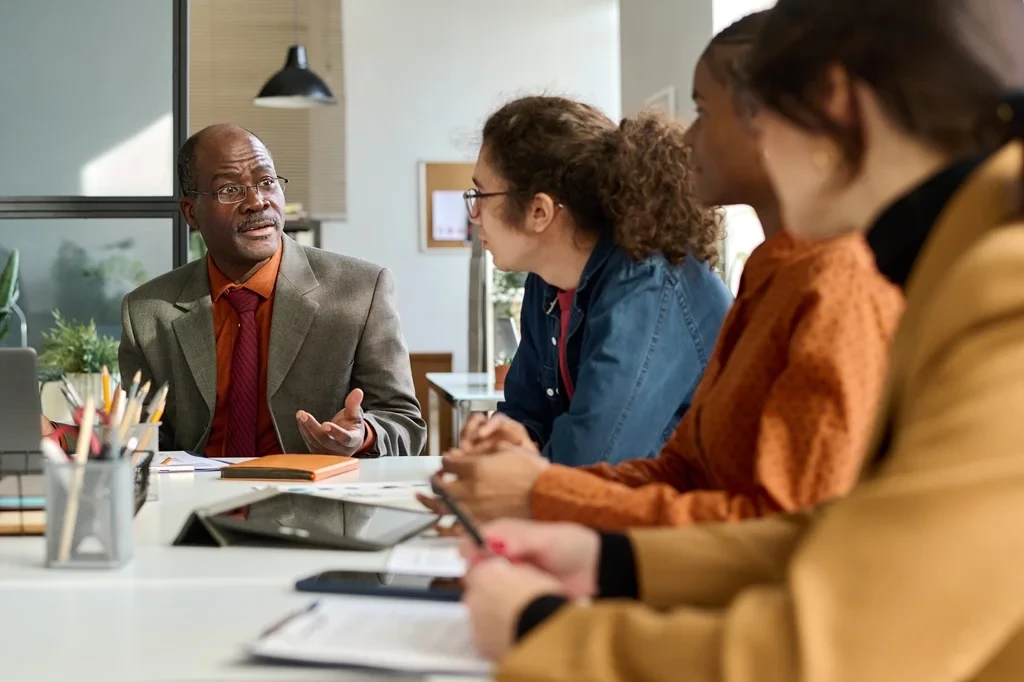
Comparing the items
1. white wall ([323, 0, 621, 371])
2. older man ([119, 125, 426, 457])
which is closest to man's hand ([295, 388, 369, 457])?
older man ([119, 125, 426, 457])

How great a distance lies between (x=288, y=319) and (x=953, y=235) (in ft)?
6.92

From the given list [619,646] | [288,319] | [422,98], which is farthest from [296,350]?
[422,98]

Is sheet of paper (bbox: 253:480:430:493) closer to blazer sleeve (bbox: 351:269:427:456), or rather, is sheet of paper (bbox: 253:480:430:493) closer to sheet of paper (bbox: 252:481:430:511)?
sheet of paper (bbox: 252:481:430:511)

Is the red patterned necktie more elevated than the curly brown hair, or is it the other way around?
the curly brown hair

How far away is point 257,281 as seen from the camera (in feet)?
9.00

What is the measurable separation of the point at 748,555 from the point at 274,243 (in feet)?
6.56

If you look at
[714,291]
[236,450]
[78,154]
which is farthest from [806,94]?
[78,154]

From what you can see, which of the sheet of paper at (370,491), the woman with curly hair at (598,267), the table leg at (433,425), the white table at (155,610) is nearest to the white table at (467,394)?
the woman with curly hair at (598,267)

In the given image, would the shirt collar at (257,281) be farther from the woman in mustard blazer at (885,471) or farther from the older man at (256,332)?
the woman in mustard blazer at (885,471)

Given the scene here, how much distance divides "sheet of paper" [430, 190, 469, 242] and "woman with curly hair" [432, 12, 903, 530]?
280 inches

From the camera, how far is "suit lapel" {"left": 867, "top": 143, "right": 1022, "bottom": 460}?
2.39ft

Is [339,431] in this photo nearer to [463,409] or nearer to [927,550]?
[927,550]

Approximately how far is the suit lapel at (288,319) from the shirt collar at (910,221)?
6.45 ft

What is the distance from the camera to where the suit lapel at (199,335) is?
2.61 metres
